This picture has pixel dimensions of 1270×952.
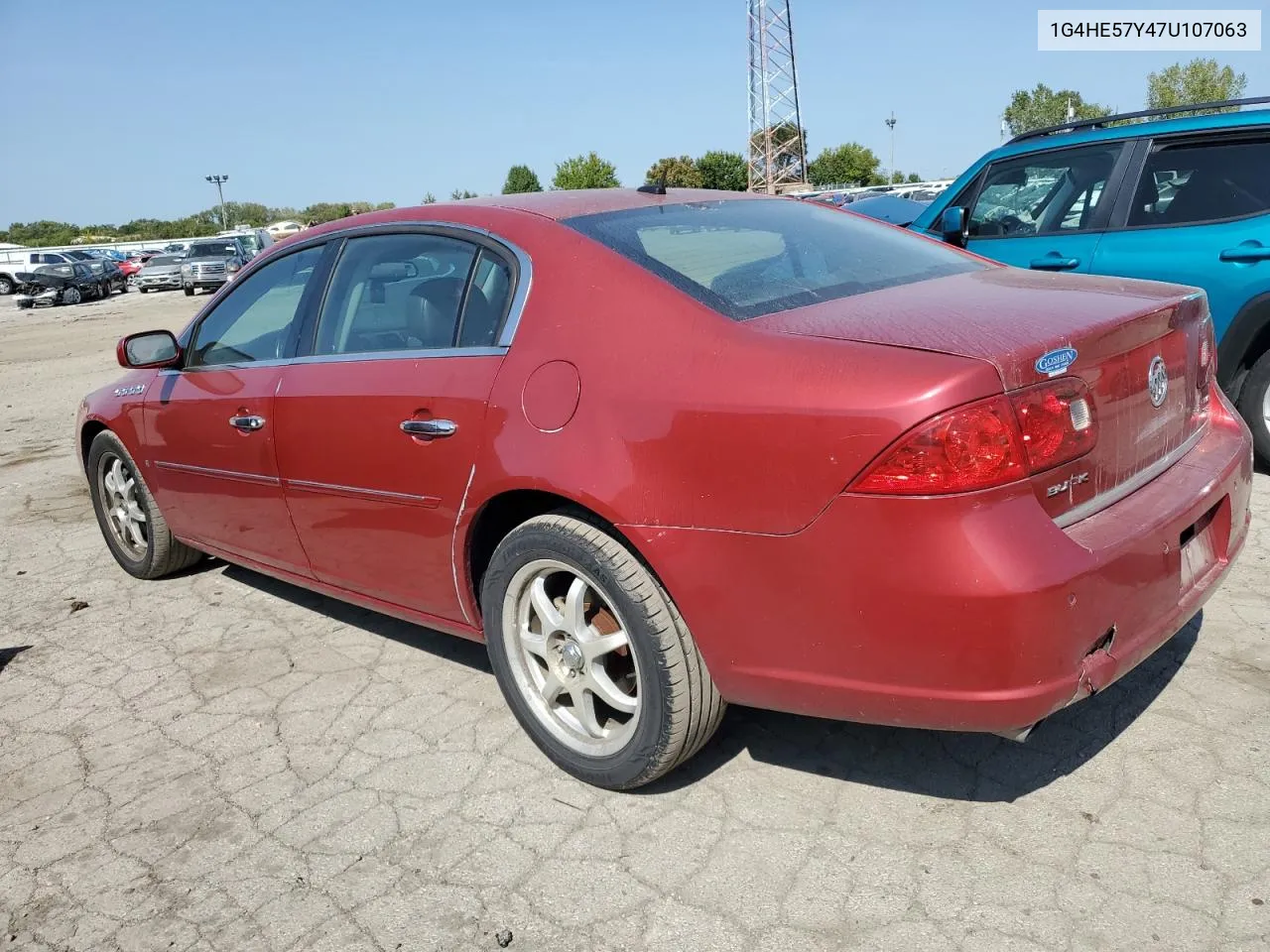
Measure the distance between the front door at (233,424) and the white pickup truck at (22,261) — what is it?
125 ft

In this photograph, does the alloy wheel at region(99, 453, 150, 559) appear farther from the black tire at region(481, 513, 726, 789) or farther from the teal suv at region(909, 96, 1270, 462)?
the teal suv at region(909, 96, 1270, 462)

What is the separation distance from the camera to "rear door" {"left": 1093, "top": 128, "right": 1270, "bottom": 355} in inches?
191

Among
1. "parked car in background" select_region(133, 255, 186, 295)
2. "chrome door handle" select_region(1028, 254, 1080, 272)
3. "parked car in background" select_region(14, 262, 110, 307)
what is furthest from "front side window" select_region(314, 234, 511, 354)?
"parked car in background" select_region(133, 255, 186, 295)

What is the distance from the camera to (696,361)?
238cm

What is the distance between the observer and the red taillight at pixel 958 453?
204 centimetres

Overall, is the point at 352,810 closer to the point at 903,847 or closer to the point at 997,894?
the point at 903,847

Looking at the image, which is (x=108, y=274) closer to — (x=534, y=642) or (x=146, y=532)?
(x=146, y=532)

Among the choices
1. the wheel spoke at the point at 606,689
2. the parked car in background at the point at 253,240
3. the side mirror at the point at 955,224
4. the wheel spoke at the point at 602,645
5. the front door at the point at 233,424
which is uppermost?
the parked car in background at the point at 253,240

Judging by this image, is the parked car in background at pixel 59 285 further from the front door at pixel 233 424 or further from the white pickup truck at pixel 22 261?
the front door at pixel 233 424

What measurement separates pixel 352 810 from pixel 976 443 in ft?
6.26

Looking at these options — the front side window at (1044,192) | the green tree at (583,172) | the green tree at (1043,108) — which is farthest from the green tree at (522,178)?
the front side window at (1044,192)

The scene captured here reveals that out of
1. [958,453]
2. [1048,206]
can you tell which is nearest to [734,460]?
[958,453]

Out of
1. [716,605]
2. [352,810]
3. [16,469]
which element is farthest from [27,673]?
[16,469]

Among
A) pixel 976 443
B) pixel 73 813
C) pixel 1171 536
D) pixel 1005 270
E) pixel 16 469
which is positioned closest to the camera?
pixel 976 443
